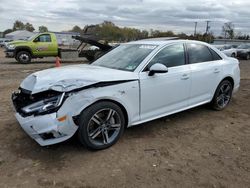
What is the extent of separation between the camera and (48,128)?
3.44 m

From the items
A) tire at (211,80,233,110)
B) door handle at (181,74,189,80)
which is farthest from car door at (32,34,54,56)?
door handle at (181,74,189,80)

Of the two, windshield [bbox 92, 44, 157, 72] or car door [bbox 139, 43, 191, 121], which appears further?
windshield [bbox 92, 44, 157, 72]

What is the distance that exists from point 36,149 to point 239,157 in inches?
116

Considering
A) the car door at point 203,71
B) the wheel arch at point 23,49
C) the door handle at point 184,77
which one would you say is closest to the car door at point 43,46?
the wheel arch at point 23,49

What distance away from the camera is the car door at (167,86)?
423 cm

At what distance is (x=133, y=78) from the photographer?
4.06 metres

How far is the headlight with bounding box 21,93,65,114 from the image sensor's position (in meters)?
3.46

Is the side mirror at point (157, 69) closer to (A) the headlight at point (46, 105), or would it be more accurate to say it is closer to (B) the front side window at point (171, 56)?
(B) the front side window at point (171, 56)

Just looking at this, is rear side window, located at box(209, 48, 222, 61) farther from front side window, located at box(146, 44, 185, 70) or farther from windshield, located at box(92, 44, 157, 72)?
windshield, located at box(92, 44, 157, 72)

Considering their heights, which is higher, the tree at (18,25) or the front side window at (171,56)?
the tree at (18,25)

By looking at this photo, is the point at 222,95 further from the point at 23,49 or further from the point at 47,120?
the point at 23,49

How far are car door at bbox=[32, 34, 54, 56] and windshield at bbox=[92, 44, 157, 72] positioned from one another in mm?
12359

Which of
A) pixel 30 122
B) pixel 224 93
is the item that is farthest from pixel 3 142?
pixel 224 93

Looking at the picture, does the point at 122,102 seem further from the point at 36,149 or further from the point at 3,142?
the point at 3,142
